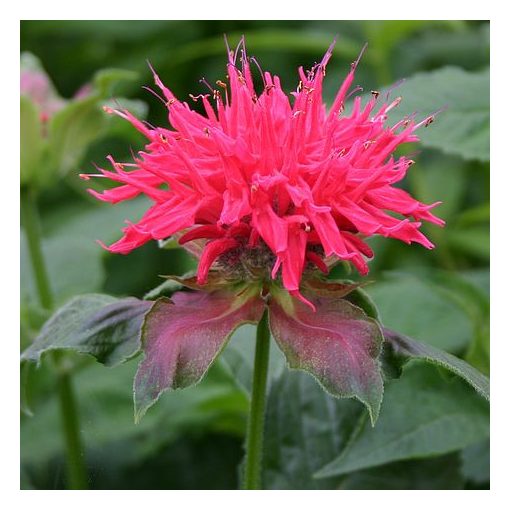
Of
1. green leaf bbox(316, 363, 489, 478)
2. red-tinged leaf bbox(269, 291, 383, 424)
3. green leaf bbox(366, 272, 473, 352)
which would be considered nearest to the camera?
red-tinged leaf bbox(269, 291, 383, 424)

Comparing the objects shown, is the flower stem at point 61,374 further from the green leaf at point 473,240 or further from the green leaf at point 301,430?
the green leaf at point 473,240

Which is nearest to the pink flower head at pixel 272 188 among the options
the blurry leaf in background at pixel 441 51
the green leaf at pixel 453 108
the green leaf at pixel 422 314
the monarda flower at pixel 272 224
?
the monarda flower at pixel 272 224

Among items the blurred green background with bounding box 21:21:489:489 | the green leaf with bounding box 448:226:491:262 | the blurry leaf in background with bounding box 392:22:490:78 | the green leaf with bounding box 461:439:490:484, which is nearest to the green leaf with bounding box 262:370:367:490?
the blurred green background with bounding box 21:21:489:489

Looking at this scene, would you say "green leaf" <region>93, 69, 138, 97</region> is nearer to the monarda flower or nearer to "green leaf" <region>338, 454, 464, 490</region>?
the monarda flower

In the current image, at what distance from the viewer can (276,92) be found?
2.45 feet

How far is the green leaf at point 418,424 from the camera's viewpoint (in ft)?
2.76

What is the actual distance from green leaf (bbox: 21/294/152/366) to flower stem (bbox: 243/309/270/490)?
0.33 ft

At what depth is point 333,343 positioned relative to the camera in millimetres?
660

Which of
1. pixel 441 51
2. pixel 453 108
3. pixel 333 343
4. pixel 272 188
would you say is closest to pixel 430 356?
pixel 333 343

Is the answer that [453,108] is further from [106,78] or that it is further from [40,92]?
[40,92]

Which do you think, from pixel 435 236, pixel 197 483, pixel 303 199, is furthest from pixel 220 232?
pixel 435 236

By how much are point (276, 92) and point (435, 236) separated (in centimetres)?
68

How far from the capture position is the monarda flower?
65cm

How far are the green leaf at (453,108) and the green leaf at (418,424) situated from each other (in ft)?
0.79
